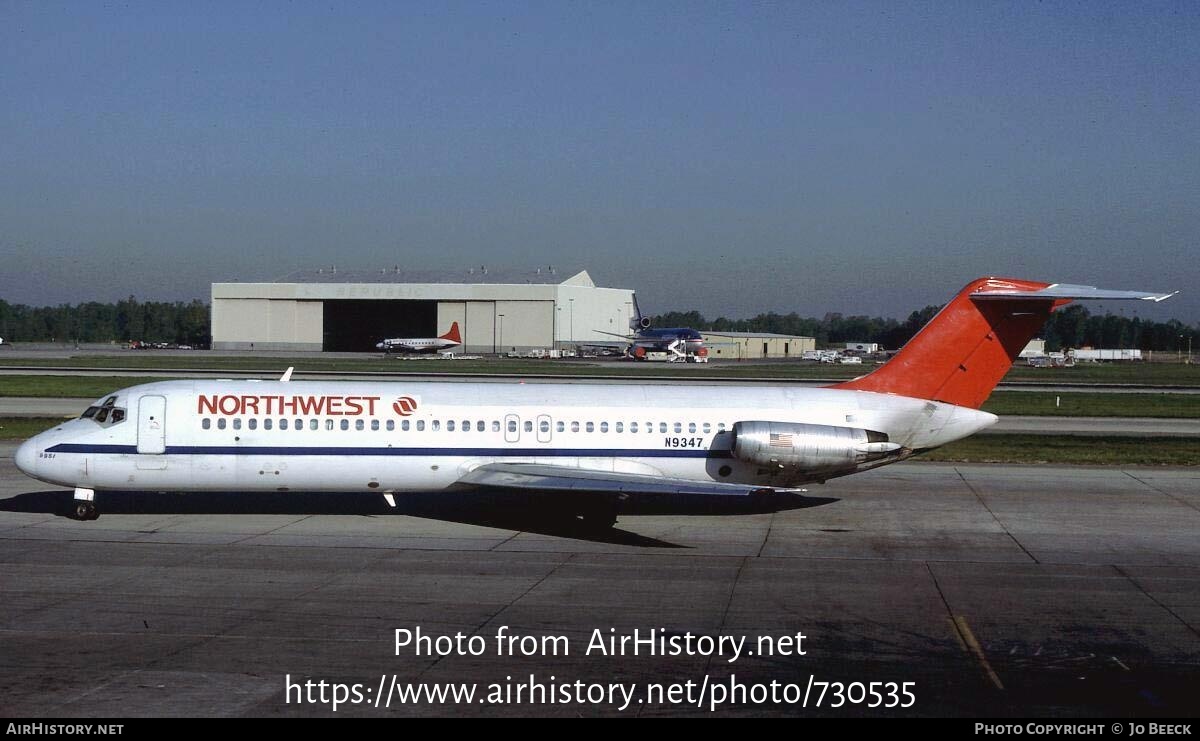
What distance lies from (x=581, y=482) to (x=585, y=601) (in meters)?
4.80

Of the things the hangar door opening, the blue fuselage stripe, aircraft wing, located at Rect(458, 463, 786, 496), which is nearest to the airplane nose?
the blue fuselage stripe

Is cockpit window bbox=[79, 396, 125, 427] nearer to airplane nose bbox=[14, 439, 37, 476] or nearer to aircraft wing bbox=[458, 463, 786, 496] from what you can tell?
airplane nose bbox=[14, 439, 37, 476]

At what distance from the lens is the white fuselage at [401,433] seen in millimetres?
20859

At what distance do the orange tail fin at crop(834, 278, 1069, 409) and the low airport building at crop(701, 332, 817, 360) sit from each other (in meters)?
121

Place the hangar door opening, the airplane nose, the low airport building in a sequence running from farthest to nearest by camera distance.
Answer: the low airport building
the hangar door opening
the airplane nose

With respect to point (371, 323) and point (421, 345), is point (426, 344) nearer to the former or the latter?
point (421, 345)

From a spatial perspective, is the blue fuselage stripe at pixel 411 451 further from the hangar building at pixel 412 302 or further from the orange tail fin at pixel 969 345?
the hangar building at pixel 412 302

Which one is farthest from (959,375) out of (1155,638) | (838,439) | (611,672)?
(611,672)

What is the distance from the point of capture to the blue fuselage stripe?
20756mm

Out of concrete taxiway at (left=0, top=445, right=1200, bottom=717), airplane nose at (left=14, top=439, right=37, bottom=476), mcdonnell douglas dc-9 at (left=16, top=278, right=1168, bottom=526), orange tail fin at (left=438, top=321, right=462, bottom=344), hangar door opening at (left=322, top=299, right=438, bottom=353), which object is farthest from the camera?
hangar door opening at (left=322, top=299, right=438, bottom=353)

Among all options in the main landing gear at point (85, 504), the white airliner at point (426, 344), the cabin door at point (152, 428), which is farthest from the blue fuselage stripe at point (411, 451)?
the white airliner at point (426, 344)

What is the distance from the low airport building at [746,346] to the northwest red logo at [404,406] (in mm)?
122792

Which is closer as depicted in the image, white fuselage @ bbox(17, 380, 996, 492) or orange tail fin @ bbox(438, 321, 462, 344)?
white fuselage @ bbox(17, 380, 996, 492)
